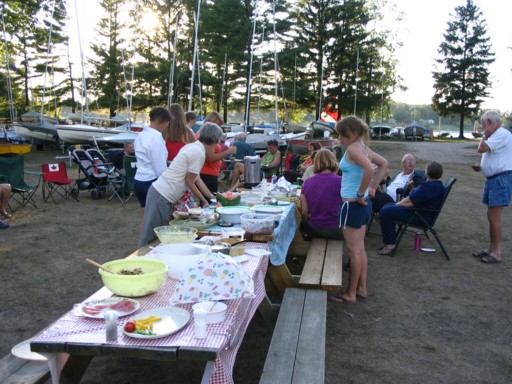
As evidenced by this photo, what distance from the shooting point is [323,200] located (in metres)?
4.45

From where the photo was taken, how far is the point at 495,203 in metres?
5.07

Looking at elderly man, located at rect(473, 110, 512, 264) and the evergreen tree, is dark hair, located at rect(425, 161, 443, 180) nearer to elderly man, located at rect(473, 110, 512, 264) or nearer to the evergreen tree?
elderly man, located at rect(473, 110, 512, 264)

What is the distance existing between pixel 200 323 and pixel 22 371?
95 centimetres

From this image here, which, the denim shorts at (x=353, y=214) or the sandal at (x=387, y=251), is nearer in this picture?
the denim shorts at (x=353, y=214)

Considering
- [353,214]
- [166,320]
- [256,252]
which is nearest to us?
[166,320]

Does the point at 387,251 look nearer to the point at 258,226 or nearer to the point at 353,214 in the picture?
the point at 353,214

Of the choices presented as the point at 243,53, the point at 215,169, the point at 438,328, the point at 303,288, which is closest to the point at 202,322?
the point at 303,288

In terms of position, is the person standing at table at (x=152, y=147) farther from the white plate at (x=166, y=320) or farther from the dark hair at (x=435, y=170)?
the dark hair at (x=435, y=170)

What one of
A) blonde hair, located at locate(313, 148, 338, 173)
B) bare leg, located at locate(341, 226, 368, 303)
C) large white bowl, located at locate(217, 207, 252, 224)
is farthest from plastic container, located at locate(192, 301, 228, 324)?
blonde hair, located at locate(313, 148, 338, 173)

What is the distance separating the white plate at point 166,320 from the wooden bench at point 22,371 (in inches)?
22.3

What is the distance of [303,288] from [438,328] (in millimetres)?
1242

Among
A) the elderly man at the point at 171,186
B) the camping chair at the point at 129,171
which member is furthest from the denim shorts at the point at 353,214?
the camping chair at the point at 129,171

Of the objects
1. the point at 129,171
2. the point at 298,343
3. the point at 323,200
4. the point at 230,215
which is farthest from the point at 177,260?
the point at 129,171

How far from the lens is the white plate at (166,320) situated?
1665mm
